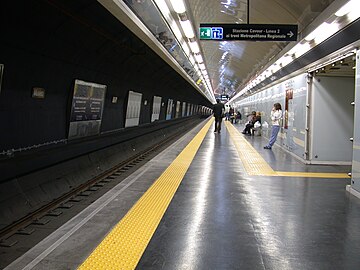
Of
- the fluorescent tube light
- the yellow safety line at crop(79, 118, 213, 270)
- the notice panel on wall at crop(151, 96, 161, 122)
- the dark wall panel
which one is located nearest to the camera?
the yellow safety line at crop(79, 118, 213, 270)

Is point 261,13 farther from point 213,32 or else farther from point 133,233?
point 133,233

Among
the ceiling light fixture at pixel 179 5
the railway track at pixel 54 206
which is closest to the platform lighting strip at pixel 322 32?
the ceiling light fixture at pixel 179 5

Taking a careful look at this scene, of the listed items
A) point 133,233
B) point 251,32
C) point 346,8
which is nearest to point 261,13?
point 251,32

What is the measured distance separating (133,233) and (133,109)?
29.3 ft

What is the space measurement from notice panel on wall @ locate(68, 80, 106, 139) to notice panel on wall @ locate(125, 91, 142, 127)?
8.80 ft

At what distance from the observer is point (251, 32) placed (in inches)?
326

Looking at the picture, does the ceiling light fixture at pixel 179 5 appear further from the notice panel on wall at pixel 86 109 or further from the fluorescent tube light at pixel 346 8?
the fluorescent tube light at pixel 346 8

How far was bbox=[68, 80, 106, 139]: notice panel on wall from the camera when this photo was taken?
7.48 metres

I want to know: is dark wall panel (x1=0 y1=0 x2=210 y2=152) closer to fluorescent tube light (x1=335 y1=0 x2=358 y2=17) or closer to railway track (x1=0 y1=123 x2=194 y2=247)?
railway track (x1=0 y1=123 x2=194 y2=247)

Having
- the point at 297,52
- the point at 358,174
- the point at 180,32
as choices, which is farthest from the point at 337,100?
the point at 180,32

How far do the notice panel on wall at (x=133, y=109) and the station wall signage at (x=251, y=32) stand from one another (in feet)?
13.1

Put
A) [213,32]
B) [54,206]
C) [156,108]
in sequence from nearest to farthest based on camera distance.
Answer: [54,206] → [213,32] → [156,108]

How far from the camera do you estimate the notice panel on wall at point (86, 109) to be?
748 cm

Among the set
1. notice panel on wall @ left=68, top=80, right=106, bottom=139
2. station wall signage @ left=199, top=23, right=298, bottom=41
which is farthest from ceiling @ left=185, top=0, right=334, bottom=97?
notice panel on wall @ left=68, top=80, right=106, bottom=139
